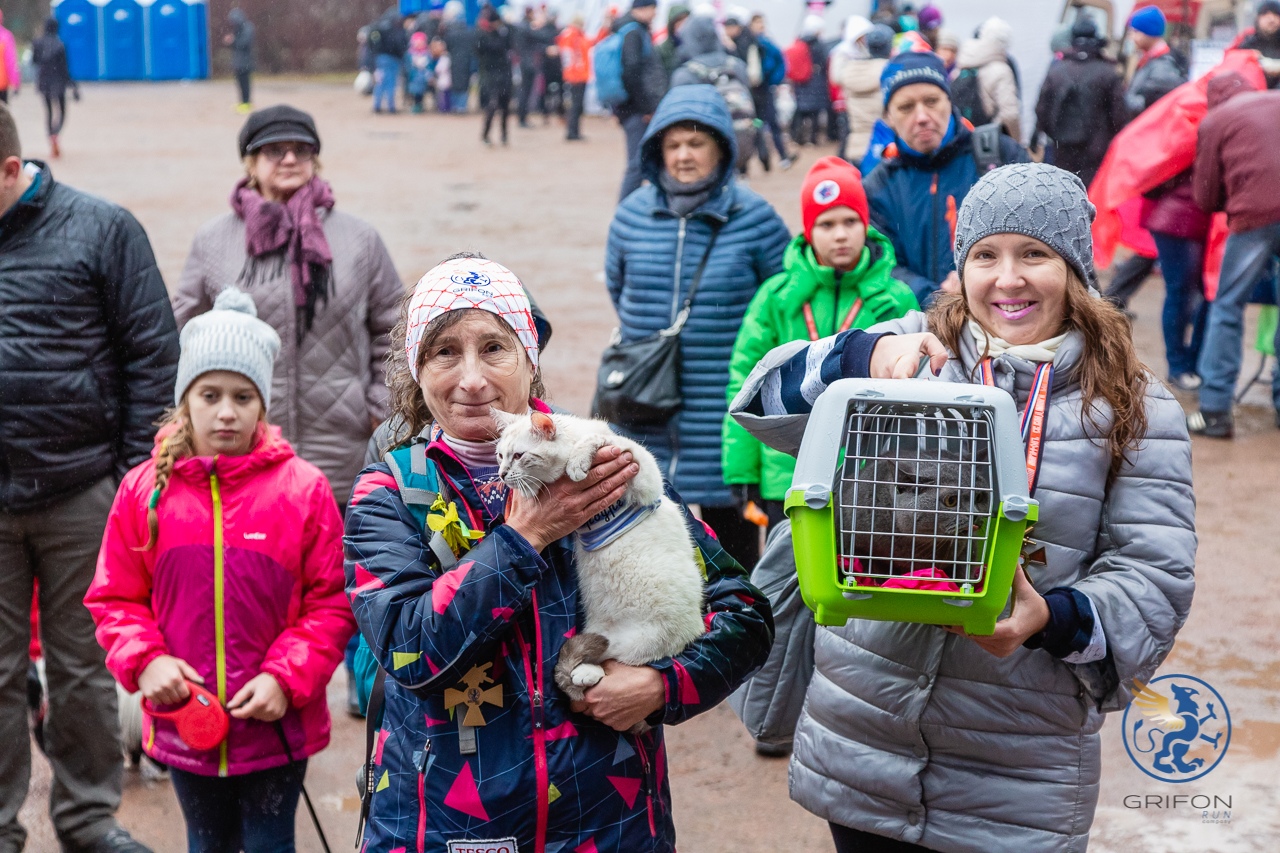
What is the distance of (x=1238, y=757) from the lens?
468 centimetres

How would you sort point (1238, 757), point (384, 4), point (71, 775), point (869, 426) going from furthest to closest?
point (384, 4)
point (1238, 757)
point (71, 775)
point (869, 426)

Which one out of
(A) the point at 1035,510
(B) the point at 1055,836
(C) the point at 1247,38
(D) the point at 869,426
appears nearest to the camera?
(A) the point at 1035,510

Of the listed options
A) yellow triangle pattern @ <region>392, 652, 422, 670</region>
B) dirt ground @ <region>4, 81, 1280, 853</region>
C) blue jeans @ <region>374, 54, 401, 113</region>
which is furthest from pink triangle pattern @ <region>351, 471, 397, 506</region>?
blue jeans @ <region>374, 54, 401, 113</region>

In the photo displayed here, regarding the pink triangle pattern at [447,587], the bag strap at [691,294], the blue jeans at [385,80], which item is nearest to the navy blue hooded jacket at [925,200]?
the bag strap at [691,294]

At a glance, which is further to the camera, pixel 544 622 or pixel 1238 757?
pixel 1238 757

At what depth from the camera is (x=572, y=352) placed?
32.7ft

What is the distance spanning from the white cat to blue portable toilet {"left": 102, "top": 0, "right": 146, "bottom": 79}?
37.3 m

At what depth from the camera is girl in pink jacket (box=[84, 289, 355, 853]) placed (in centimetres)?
355

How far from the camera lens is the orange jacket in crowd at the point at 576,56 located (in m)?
24.4

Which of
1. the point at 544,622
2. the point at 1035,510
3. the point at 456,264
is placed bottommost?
the point at 544,622

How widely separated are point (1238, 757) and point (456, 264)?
3.60 m

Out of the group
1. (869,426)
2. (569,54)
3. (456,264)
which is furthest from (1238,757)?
(569,54)

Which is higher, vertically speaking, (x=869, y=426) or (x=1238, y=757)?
(x=869, y=426)

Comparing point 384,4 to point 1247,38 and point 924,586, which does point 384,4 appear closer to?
point 1247,38
